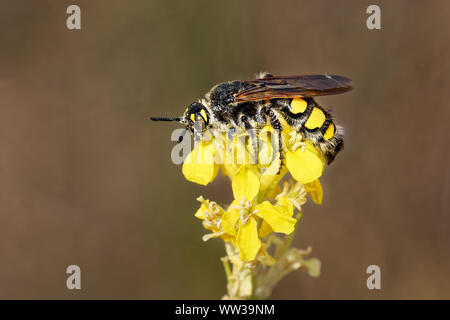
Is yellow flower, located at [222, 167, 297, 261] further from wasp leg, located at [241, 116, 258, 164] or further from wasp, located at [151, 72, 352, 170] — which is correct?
wasp, located at [151, 72, 352, 170]

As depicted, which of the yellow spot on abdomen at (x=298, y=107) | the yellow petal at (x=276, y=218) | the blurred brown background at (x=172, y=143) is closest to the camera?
the yellow petal at (x=276, y=218)

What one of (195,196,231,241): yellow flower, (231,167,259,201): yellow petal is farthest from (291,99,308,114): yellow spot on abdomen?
(195,196,231,241): yellow flower

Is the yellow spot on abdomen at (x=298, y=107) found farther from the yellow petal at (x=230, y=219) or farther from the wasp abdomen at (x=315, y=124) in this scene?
the yellow petal at (x=230, y=219)

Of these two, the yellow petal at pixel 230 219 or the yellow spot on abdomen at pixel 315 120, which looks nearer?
the yellow petal at pixel 230 219

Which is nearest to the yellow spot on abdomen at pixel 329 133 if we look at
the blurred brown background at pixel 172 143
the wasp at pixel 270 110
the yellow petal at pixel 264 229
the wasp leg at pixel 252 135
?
the wasp at pixel 270 110

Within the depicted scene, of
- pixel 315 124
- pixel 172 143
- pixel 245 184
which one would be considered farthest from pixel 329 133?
pixel 172 143

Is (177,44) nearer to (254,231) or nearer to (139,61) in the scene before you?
A: (139,61)

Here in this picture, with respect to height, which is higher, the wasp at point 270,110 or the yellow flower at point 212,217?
the wasp at point 270,110
